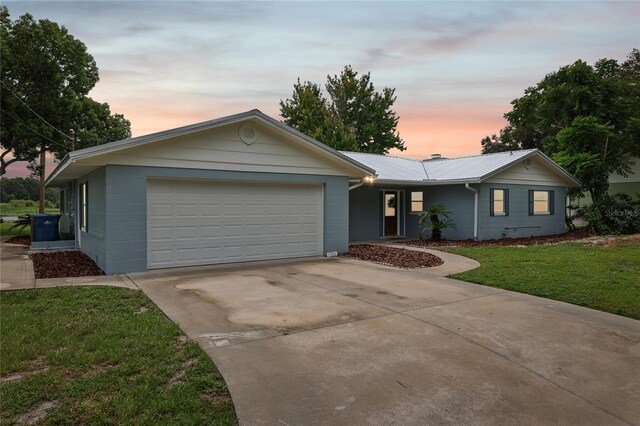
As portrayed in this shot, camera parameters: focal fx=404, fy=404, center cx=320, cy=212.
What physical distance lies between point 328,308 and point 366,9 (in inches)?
336

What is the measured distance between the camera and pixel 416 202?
1792 cm

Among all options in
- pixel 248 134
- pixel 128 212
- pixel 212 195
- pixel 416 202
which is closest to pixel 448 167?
pixel 416 202

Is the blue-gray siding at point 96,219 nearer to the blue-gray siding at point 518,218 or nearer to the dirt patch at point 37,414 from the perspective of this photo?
the dirt patch at point 37,414

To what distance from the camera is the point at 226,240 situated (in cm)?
1018

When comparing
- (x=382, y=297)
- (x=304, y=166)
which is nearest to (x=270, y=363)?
(x=382, y=297)

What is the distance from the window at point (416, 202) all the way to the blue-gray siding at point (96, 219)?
1245 cm

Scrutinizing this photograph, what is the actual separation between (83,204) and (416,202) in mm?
12781

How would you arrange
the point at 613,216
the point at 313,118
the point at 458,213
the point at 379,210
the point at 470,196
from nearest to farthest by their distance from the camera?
the point at 470,196, the point at 458,213, the point at 379,210, the point at 613,216, the point at 313,118

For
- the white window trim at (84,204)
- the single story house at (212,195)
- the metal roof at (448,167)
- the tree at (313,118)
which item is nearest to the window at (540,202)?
the metal roof at (448,167)

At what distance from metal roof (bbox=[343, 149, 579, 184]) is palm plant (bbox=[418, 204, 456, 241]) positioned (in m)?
1.19

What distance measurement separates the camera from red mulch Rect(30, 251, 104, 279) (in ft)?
29.1

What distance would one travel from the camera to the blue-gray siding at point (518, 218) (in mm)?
16188

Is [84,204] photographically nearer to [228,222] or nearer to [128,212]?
[128,212]

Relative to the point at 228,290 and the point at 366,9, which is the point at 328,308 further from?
the point at 366,9
